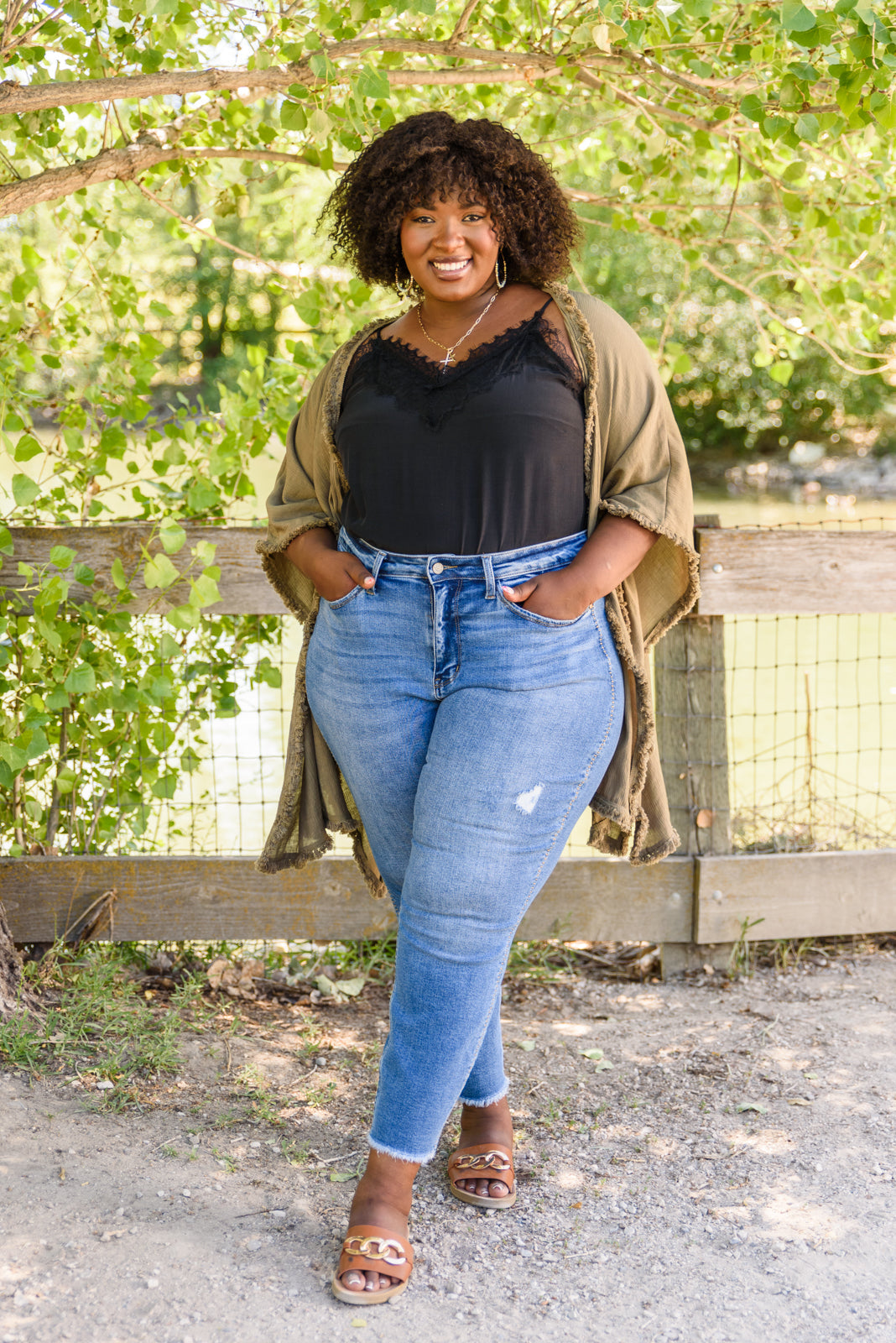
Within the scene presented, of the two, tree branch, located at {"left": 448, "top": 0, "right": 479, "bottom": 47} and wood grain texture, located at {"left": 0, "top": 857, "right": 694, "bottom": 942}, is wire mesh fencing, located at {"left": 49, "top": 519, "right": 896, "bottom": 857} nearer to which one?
wood grain texture, located at {"left": 0, "top": 857, "right": 694, "bottom": 942}

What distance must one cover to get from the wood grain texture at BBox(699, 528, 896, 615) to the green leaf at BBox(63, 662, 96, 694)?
1.66 m

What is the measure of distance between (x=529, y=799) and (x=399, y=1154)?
701 mm

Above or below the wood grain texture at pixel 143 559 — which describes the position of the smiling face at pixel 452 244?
above

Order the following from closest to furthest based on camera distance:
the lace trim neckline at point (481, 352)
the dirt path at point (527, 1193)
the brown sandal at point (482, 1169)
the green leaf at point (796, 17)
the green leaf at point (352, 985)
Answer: the dirt path at point (527, 1193), the lace trim neckline at point (481, 352), the green leaf at point (796, 17), the brown sandal at point (482, 1169), the green leaf at point (352, 985)

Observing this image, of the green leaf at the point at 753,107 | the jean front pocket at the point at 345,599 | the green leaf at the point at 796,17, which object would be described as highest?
the green leaf at the point at 796,17

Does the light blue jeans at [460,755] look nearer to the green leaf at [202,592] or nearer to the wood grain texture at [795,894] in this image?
the green leaf at [202,592]

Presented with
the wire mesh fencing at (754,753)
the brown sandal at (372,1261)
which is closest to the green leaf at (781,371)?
the wire mesh fencing at (754,753)

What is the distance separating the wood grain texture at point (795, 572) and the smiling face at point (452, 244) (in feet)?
4.41

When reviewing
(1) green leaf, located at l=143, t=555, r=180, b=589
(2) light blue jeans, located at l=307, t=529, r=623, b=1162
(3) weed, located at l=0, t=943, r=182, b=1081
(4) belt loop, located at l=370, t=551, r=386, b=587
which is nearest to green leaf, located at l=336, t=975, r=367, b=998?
(3) weed, located at l=0, t=943, r=182, b=1081

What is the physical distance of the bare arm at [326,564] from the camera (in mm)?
2281

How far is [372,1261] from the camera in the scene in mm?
2133

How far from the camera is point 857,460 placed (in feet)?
78.1

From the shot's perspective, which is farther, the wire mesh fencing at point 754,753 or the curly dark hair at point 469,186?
the wire mesh fencing at point 754,753

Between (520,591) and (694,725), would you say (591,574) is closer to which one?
(520,591)
